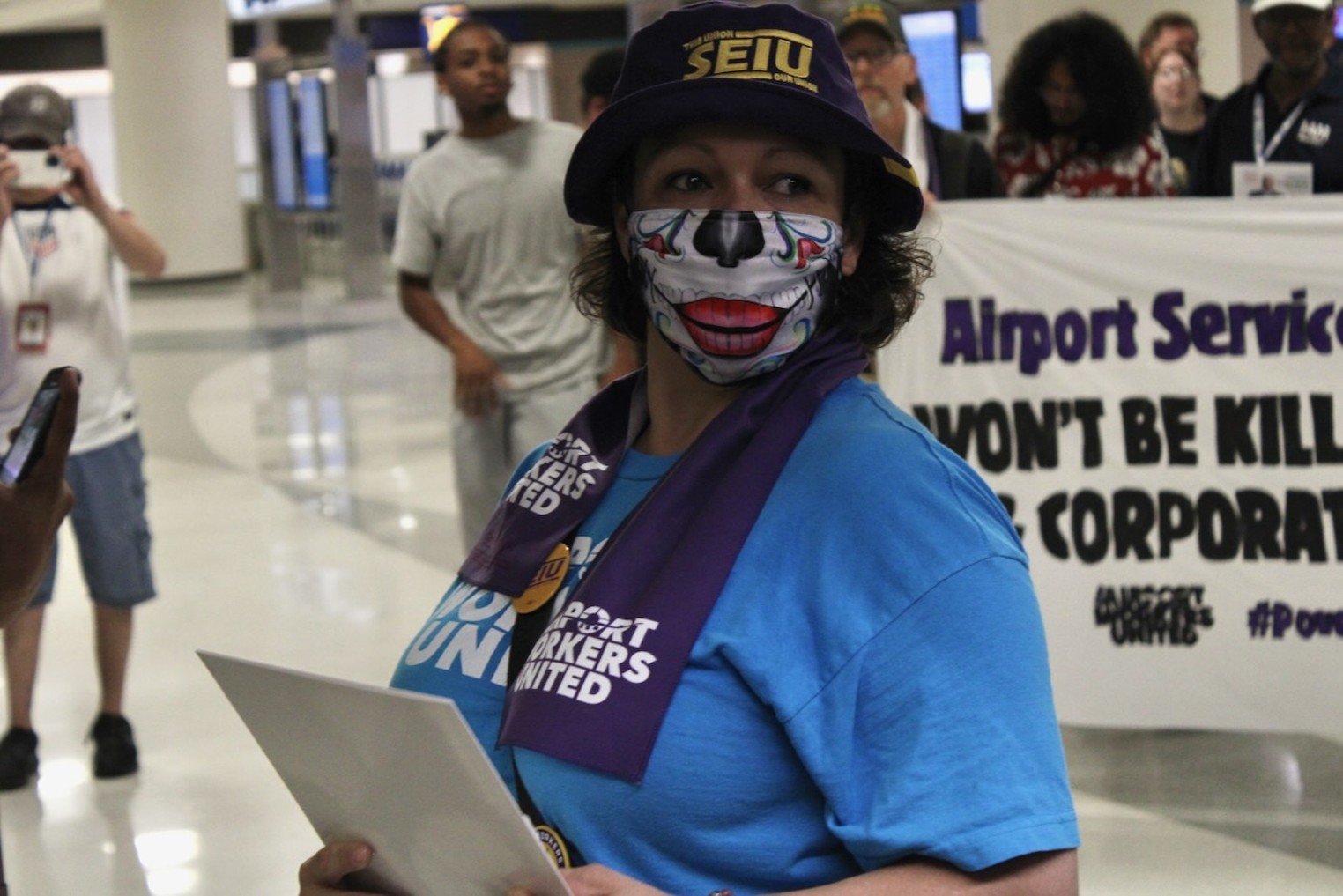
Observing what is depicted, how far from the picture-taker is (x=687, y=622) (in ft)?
4.42

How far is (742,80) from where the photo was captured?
A: 1435 millimetres

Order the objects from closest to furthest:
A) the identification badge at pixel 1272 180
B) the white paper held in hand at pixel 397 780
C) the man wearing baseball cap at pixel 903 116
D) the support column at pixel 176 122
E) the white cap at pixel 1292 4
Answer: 1. the white paper held in hand at pixel 397 780
2. the man wearing baseball cap at pixel 903 116
3. the identification badge at pixel 1272 180
4. the white cap at pixel 1292 4
5. the support column at pixel 176 122

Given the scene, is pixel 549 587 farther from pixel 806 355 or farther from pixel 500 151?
pixel 500 151

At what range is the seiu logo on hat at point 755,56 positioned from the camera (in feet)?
4.74

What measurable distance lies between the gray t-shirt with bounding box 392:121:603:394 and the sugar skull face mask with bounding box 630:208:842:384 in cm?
326

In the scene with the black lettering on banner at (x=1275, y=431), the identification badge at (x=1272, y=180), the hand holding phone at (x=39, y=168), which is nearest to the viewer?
the black lettering on banner at (x=1275, y=431)

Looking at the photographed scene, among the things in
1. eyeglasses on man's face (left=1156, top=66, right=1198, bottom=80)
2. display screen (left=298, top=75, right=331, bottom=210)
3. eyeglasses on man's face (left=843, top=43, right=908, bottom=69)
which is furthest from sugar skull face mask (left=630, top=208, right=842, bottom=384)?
display screen (left=298, top=75, right=331, bottom=210)

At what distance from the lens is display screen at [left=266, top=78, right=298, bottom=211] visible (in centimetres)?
1933

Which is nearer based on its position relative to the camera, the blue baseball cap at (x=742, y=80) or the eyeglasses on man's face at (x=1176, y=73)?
the blue baseball cap at (x=742, y=80)

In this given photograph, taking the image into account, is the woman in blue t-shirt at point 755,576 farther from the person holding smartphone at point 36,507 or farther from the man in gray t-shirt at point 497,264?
the man in gray t-shirt at point 497,264

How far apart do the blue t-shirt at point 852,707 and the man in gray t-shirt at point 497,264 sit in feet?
11.1

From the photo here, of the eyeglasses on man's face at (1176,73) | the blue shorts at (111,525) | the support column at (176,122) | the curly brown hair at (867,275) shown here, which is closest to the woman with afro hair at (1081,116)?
the eyeglasses on man's face at (1176,73)

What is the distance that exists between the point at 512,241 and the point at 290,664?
1567 millimetres

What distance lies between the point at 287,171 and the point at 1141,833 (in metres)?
17.1
